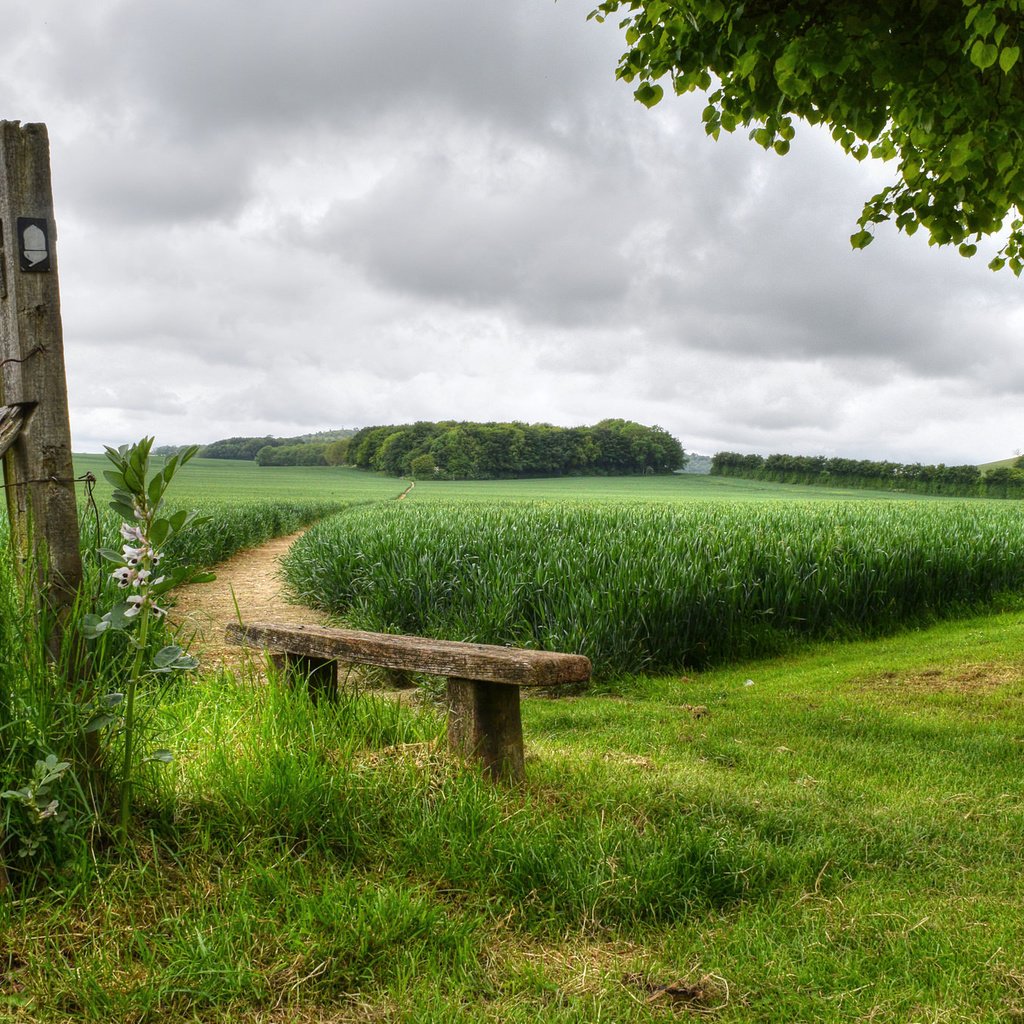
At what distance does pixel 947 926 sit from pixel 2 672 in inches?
146

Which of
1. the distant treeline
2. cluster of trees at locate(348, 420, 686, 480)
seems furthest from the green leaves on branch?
cluster of trees at locate(348, 420, 686, 480)

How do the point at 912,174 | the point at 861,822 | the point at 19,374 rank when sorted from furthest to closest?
the point at 912,174 → the point at 861,822 → the point at 19,374

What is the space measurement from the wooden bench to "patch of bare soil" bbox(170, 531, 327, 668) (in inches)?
165

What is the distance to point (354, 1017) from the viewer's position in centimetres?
265

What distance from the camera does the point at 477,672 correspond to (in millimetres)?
3908

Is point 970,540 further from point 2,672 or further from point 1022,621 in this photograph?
point 2,672

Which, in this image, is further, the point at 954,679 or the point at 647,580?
the point at 647,580

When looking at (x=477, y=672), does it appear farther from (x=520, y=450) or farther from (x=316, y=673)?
(x=520, y=450)

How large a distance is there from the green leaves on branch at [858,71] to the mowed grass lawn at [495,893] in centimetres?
503

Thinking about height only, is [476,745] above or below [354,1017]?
above

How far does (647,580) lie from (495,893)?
6.12 metres

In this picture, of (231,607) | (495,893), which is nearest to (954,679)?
(495,893)

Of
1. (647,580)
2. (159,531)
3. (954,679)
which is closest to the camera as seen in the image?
(159,531)

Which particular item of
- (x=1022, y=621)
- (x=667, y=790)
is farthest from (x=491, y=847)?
(x=1022, y=621)
